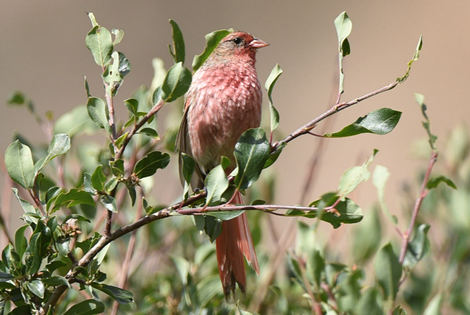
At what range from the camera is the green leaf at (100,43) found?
1786mm

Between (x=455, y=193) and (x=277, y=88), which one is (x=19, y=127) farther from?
(x=455, y=193)

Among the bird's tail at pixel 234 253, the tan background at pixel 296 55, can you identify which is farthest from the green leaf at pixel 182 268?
the tan background at pixel 296 55

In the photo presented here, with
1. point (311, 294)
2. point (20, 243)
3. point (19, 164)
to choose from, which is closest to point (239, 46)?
point (311, 294)

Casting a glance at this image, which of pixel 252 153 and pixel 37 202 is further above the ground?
pixel 252 153

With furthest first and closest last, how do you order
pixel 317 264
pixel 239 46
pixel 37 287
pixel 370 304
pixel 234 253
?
pixel 239 46 → pixel 234 253 → pixel 317 264 → pixel 370 304 → pixel 37 287

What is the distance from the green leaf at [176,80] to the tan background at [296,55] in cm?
489

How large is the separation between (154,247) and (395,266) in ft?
3.68

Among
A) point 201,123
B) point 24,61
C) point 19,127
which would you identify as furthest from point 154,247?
point 24,61

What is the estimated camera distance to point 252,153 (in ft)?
5.58

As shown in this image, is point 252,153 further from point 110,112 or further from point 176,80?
point 110,112

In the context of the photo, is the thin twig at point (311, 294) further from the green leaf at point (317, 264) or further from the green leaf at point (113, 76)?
the green leaf at point (113, 76)

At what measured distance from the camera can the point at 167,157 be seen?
179 centimetres

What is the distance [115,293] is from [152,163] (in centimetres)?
32

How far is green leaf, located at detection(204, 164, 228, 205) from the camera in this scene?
169 cm
